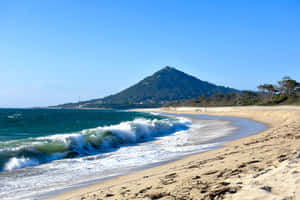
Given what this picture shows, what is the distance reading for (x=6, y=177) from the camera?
734 cm

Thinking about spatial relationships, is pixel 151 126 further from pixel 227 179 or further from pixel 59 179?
pixel 227 179

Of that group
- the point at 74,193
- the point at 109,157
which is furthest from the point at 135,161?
the point at 74,193

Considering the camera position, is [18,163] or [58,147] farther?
[58,147]

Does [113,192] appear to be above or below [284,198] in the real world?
below

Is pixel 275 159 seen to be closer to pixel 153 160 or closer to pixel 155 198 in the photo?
pixel 155 198

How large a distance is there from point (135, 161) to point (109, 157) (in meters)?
1.52

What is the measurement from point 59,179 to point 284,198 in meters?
5.36

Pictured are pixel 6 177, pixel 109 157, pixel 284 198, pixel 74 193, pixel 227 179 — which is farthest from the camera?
pixel 109 157

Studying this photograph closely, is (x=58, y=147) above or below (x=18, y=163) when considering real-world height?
above

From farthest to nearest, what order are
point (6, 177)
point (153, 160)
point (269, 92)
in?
point (269, 92) < point (153, 160) < point (6, 177)

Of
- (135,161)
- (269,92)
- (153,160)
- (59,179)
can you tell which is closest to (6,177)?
(59,179)

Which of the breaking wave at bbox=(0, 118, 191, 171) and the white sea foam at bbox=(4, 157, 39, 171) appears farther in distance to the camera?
the breaking wave at bbox=(0, 118, 191, 171)

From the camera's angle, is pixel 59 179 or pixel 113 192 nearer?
pixel 113 192

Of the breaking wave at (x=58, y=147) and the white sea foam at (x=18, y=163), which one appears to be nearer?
the white sea foam at (x=18, y=163)
